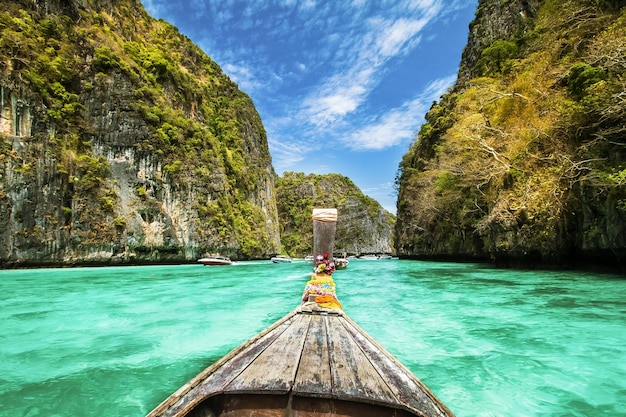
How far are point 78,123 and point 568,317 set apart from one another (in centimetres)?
3235

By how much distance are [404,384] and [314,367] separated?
23.8 inches

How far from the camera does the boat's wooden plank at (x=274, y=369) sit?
185 cm

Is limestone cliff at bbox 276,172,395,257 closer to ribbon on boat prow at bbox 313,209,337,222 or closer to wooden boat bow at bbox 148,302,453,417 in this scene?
ribbon on boat prow at bbox 313,209,337,222

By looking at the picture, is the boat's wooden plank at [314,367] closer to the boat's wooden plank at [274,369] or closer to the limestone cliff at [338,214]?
the boat's wooden plank at [274,369]

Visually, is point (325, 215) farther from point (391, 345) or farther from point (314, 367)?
point (314, 367)

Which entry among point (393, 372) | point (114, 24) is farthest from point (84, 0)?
point (393, 372)

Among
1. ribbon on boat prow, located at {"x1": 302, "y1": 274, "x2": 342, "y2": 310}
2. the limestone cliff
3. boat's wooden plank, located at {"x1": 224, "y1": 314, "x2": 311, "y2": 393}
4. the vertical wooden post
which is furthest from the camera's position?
the limestone cliff

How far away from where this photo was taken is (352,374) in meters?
2.09

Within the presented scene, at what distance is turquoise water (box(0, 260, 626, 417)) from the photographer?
3.20m

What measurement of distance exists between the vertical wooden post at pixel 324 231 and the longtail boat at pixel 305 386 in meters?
7.78

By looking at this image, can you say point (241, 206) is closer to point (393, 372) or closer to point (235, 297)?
point (235, 297)

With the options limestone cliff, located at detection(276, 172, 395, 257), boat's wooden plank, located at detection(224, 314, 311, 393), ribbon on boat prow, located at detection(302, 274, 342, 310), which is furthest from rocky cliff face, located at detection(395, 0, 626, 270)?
limestone cliff, located at detection(276, 172, 395, 257)

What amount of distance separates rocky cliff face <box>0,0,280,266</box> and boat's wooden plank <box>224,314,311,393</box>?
25.0m

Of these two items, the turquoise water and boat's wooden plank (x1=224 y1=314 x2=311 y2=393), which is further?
the turquoise water
